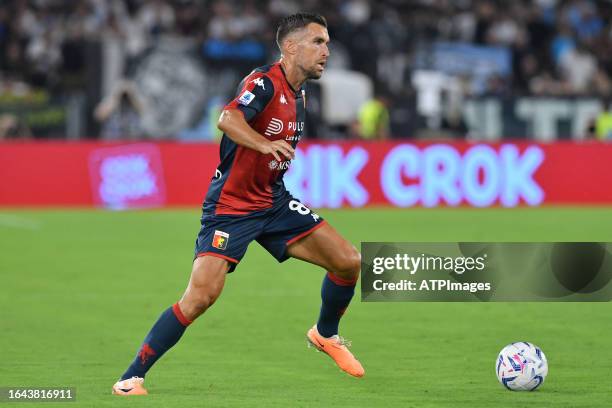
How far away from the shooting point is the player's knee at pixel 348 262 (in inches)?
297

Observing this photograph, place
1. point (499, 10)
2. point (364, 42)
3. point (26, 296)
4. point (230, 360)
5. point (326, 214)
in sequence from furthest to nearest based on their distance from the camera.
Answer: point (499, 10)
point (364, 42)
point (326, 214)
point (26, 296)
point (230, 360)

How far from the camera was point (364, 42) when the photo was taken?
2594 centimetres

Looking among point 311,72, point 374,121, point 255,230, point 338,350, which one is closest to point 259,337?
point 338,350

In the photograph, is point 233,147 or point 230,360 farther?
point 230,360

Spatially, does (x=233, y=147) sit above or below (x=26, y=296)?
above

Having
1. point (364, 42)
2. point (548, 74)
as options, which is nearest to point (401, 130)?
point (364, 42)

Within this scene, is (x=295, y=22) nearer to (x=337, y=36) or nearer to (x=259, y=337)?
(x=259, y=337)

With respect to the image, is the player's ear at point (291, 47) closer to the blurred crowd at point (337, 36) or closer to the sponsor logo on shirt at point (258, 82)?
the sponsor logo on shirt at point (258, 82)

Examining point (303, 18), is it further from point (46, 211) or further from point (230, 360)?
point (46, 211)

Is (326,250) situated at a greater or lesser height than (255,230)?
lesser

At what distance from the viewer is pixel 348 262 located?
756 cm

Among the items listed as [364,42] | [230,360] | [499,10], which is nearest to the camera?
[230,360]

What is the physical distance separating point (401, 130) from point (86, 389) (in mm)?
18302

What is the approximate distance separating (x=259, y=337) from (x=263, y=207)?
6.87ft
